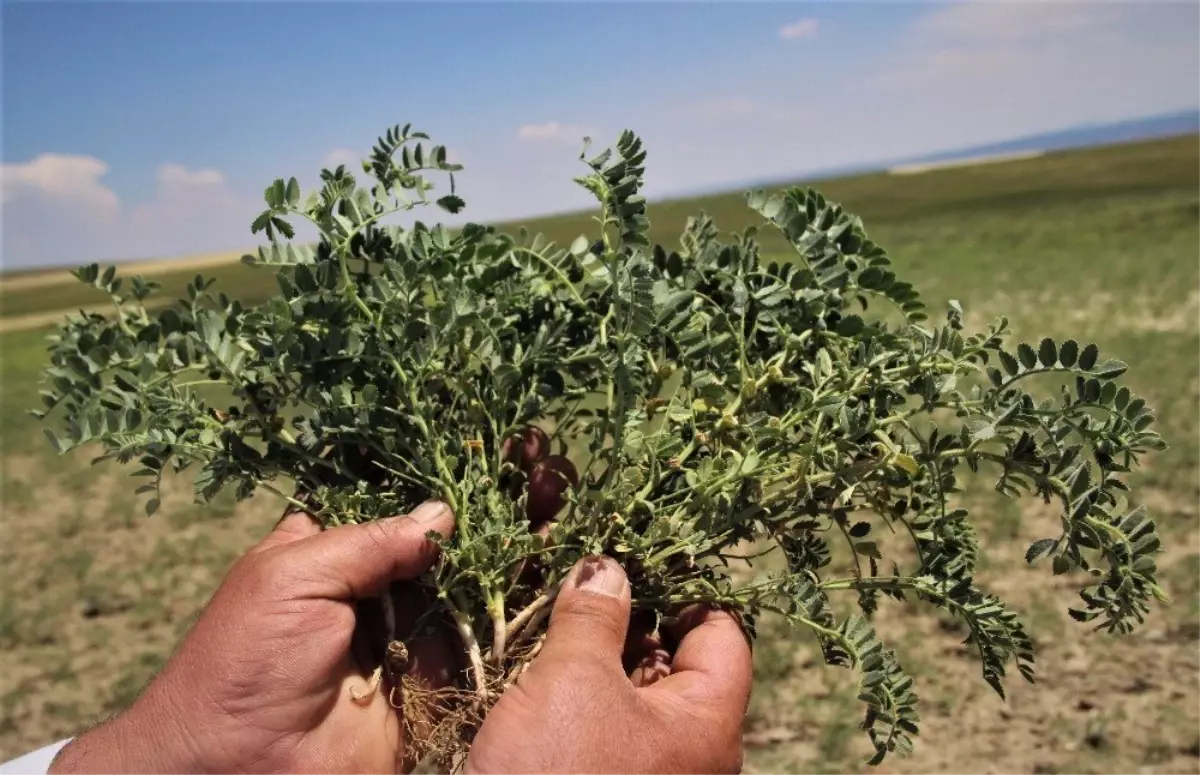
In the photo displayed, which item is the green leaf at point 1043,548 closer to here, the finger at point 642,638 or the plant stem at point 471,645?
the finger at point 642,638

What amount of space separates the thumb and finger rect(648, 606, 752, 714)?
7.5 inches

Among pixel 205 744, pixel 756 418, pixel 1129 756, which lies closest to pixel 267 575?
pixel 205 744

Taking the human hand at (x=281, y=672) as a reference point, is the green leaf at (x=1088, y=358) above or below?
above

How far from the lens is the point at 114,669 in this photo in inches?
177

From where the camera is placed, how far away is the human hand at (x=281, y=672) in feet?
5.28

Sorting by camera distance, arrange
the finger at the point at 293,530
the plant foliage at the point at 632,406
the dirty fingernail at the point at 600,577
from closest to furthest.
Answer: the plant foliage at the point at 632,406
the dirty fingernail at the point at 600,577
the finger at the point at 293,530

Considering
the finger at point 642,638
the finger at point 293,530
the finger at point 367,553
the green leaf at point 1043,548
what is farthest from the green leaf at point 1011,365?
the finger at point 293,530

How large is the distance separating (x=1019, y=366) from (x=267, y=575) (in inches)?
53.4

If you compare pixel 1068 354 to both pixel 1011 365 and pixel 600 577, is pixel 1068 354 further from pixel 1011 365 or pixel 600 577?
pixel 600 577

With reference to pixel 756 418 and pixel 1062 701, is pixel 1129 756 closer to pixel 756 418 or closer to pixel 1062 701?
pixel 1062 701

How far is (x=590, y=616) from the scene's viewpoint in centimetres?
152

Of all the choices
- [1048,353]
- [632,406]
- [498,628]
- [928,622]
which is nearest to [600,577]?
[498,628]

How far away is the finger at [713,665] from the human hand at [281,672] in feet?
1.66

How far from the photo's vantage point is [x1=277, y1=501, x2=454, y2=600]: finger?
1.59m
